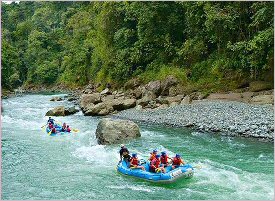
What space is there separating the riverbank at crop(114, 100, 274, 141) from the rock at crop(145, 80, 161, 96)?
277 cm

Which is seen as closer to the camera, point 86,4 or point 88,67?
point 88,67

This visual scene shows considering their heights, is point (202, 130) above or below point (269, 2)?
below

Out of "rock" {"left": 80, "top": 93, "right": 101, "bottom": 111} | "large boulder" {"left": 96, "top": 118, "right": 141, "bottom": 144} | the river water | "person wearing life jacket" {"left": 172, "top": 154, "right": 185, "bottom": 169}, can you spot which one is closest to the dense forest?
"rock" {"left": 80, "top": 93, "right": 101, "bottom": 111}

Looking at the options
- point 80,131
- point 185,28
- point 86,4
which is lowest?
point 80,131

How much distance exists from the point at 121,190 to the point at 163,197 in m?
1.32

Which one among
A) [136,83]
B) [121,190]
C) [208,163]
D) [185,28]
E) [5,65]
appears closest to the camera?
[121,190]

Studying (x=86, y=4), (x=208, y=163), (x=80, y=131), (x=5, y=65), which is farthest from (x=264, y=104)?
(x=86, y=4)

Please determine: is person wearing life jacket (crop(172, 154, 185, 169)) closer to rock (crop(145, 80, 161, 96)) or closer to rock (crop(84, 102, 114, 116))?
rock (crop(84, 102, 114, 116))

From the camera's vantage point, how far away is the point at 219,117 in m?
18.9

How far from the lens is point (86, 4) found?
183 feet

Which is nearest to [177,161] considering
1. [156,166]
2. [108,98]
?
[156,166]

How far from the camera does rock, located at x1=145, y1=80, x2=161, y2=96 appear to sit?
26000mm

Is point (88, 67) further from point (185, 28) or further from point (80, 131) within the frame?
point (80, 131)

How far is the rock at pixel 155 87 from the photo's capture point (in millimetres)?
26000
